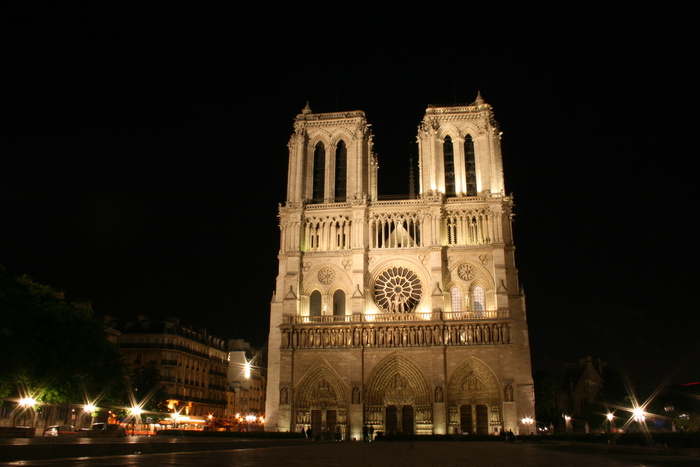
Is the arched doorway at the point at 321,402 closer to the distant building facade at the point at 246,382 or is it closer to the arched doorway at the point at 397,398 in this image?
the arched doorway at the point at 397,398

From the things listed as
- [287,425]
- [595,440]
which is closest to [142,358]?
[287,425]

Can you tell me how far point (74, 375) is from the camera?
31203mm

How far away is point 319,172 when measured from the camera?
4928 cm

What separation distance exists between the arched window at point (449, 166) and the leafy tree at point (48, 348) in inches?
1007

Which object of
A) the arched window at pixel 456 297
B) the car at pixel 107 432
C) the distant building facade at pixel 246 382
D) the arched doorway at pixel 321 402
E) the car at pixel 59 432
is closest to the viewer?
the car at pixel 107 432

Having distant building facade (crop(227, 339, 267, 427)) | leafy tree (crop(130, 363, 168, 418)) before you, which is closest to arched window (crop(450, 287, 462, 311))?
leafy tree (crop(130, 363, 168, 418))

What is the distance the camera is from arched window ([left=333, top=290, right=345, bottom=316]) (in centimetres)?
4488

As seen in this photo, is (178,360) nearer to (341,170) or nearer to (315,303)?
(315,303)

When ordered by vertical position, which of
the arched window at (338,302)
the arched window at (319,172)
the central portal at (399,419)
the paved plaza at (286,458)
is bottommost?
the paved plaza at (286,458)

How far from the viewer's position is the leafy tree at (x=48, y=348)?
26125mm

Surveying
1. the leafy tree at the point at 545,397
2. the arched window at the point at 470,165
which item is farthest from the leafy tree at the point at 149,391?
the leafy tree at the point at 545,397

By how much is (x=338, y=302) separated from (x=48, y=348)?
66.4 ft

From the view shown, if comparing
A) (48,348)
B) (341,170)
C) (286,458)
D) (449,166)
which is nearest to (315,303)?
(341,170)

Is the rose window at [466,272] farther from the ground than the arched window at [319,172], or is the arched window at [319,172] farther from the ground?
the arched window at [319,172]
